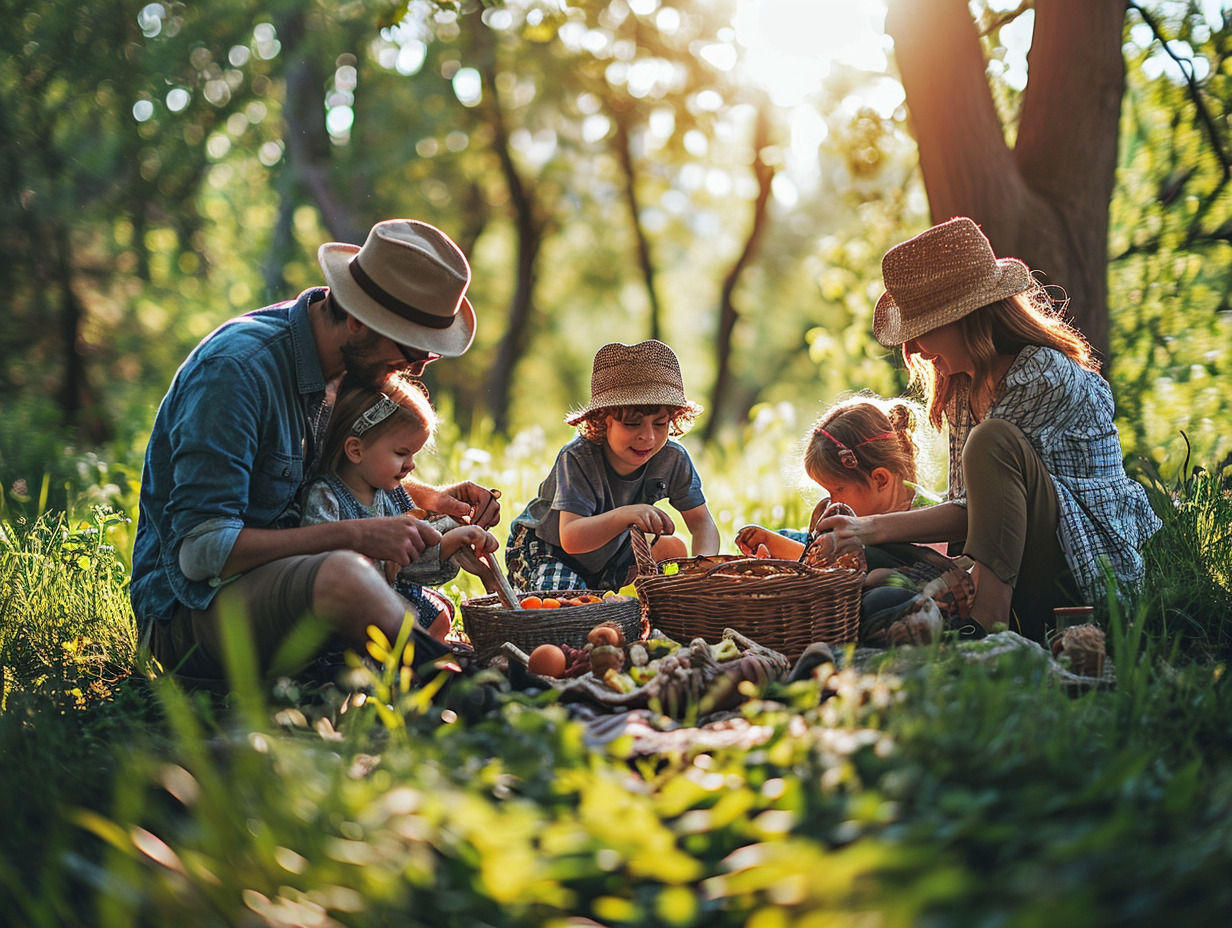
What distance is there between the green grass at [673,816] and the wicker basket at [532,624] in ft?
2.62

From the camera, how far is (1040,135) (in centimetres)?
480

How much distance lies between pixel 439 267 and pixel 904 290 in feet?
5.36

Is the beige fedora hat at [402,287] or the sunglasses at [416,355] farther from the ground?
the beige fedora hat at [402,287]

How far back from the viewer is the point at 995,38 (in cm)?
618

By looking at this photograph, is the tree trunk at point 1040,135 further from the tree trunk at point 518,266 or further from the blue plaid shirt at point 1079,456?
the tree trunk at point 518,266

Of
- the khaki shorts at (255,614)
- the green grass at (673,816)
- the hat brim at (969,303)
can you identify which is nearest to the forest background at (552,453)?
the green grass at (673,816)

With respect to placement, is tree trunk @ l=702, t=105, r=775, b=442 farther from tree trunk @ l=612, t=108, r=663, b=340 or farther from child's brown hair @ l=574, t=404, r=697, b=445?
child's brown hair @ l=574, t=404, r=697, b=445

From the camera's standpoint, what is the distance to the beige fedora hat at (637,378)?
4031mm

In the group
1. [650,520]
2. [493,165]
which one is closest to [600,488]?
[650,520]

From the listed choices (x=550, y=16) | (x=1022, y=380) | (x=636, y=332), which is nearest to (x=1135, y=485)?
(x=1022, y=380)

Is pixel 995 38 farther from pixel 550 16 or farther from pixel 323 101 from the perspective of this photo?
pixel 323 101

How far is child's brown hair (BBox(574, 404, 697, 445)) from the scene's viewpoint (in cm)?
408

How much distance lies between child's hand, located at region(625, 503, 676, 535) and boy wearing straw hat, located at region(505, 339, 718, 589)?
0.14 meters

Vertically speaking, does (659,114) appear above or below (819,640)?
above
